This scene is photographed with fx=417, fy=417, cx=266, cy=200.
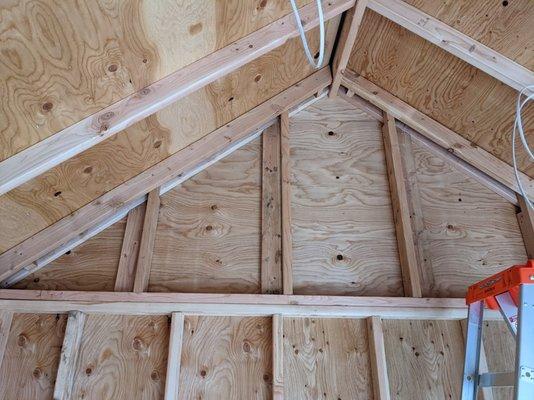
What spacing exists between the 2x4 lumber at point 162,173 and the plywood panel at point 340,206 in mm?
177

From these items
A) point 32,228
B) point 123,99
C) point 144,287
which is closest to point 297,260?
Answer: point 144,287

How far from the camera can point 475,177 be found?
2.52m

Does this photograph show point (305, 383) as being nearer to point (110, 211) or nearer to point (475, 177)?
point (110, 211)

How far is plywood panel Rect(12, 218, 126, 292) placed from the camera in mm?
2123

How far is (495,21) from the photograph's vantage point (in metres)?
1.87

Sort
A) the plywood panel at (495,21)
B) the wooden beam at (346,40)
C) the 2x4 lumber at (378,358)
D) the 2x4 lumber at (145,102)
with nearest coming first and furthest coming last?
the 2x4 lumber at (145,102) → the plywood panel at (495,21) → the 2x4 lumber at (378,358) → the wooden beam at (346,40)

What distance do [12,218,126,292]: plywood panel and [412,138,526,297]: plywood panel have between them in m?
1.65

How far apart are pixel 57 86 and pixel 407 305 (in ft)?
5.92

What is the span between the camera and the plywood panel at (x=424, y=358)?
1980 millimetres

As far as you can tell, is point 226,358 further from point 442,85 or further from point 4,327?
point 442,85

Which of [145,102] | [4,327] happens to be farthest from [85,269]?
[145,102]

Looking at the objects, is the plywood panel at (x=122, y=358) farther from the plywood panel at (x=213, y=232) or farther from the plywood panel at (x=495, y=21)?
the plywood panel at (x=495, y=21)

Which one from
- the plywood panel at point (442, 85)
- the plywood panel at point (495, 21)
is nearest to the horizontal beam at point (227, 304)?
the plywood panel at point (442, 85)

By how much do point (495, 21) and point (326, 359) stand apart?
1743 millimetres
